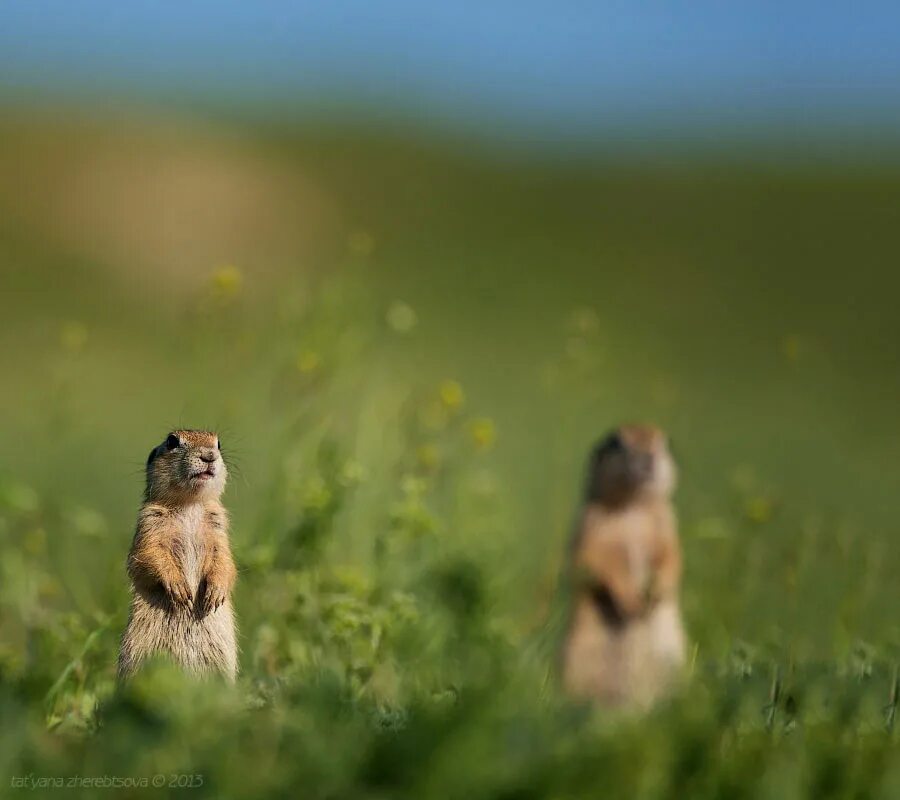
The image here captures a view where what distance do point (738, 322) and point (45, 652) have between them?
52.8ft

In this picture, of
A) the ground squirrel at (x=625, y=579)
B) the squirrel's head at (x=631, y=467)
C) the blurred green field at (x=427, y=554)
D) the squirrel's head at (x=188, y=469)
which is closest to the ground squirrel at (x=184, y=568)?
the squirrel's head at (x=188, y=469)

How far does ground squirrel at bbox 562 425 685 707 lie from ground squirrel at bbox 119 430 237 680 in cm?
118

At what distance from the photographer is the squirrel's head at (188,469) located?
17.6ft

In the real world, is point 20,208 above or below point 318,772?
above

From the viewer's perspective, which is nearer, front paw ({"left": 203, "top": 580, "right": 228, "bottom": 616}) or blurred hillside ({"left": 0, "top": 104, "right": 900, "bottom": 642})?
front paw ({"left": 203, "top": 580, "right": 228, "bottom": 616})

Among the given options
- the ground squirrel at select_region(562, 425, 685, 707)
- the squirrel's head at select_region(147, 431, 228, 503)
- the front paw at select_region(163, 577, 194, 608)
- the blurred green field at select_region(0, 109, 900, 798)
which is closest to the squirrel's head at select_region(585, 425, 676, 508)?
the ground squirrel at select_region(562, 425, 685, 707)

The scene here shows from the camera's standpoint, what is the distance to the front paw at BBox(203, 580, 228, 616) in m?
5.20

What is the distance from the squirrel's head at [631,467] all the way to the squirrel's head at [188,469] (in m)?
1.33

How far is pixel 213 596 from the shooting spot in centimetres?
520

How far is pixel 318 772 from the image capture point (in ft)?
13.9

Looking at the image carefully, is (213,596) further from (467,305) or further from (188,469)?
(467,305)

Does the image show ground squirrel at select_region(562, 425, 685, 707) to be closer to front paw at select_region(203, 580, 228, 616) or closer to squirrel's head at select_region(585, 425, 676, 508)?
squirrel's head at select_region(585, 425, 676, 508)

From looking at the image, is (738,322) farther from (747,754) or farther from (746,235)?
(747,754)

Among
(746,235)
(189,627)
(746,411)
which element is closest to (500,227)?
(746,235)
